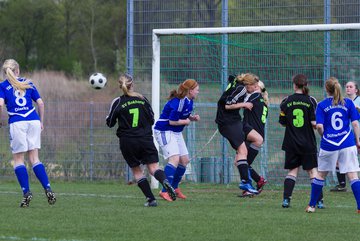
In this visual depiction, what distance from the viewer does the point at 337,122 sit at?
38.0ft

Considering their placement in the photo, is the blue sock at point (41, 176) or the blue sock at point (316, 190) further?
the blue sock at point (41, 176)

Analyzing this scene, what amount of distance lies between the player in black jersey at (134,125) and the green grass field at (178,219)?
1.95 feet

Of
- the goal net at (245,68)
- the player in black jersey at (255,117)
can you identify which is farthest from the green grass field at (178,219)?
the goal net at (245,68)

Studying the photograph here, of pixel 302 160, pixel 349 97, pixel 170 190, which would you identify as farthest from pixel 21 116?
pixel 349 97

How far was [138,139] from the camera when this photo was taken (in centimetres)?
1245

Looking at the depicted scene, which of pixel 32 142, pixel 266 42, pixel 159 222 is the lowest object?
pixel 159 222

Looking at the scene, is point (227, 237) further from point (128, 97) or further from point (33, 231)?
point (128, 97)

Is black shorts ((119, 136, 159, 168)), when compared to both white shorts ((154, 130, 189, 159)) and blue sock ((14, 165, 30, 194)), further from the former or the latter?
white shorts ((154, 130, 189, 159))

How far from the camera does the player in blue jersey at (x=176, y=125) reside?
14.0 metres

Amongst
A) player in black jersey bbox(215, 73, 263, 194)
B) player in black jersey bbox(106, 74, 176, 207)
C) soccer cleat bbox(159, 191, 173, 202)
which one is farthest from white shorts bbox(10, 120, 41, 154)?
player in black jersey bbox(215, 73, 263, 194)

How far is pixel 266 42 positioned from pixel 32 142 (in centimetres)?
690

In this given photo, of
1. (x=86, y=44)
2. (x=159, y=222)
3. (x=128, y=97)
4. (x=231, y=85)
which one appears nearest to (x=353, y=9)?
(x=231, y=85)

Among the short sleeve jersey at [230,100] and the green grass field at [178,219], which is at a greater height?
the short sleeve jersey at [230,100]

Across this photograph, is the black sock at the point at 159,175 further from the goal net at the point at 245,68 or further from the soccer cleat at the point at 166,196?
the goal net at the point at 245,68
